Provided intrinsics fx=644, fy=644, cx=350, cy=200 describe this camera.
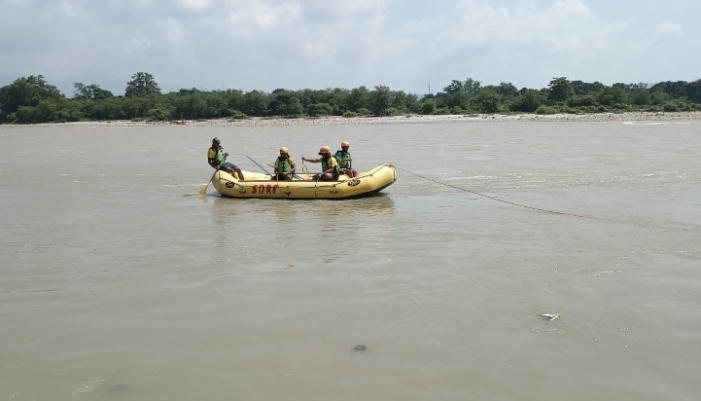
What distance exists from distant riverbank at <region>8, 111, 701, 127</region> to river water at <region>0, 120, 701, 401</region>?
93.5ft

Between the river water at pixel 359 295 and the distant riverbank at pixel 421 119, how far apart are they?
2849 centimetres

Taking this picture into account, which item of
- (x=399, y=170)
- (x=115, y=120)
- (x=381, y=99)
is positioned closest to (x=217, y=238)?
(x=399, y=170)

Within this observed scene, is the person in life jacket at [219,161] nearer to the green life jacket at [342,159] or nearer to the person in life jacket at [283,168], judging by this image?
the person in life jacket at [283,168]

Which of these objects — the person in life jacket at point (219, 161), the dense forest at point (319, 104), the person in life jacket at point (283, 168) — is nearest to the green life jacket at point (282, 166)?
the person in life jacket at point (283, 168)

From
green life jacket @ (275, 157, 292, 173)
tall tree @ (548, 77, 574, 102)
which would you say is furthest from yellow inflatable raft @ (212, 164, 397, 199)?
tall tree @ (548, 77, 574, 102)

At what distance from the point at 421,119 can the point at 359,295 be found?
132ft

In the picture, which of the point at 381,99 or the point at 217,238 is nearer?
the point at 217,238

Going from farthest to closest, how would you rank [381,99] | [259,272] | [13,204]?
[381,99], [13,204], [259,272]

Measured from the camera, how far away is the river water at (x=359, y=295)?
14.2ft

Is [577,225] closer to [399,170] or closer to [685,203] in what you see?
[685,203]

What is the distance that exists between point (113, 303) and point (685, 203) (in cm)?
877

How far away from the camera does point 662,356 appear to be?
14.9ft

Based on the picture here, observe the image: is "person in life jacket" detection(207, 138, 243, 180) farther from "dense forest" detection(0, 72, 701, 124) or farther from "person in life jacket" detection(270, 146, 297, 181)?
"dense forest" detection(0, 72, 701, 124)

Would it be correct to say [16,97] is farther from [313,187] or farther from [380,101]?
[313,187]
